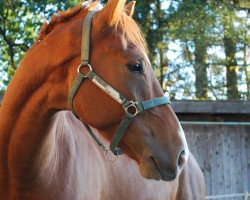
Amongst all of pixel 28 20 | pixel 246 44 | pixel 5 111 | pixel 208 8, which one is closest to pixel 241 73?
pixel 246 44

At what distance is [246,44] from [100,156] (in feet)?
35.3

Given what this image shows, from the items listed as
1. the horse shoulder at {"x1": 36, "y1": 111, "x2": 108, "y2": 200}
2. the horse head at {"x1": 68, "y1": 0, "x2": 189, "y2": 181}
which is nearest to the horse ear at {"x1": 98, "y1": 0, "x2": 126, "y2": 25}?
the horse head at {"x1": 68, "y1": 0, "x2": 189, "y2": 181}

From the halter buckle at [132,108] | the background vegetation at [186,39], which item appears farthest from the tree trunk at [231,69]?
the halter buckle at [132,108]

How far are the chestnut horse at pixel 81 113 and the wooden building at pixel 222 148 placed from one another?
227 inches

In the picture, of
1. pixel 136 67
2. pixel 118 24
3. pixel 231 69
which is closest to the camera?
pixel 136 67

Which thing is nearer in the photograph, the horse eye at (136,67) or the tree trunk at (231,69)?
the horse eye at (136,67)

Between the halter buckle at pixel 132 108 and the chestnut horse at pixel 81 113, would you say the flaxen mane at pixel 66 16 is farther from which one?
the halter buckle at pixel 132 108

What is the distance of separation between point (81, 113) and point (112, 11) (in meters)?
0.54

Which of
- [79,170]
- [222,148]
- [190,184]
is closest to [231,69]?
[222,148]

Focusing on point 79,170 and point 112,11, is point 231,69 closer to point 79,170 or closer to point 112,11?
point 79,170

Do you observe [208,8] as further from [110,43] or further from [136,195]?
[110,43]

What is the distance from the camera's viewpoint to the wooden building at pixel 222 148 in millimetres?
8680

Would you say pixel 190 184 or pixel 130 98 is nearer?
pixel 130 98

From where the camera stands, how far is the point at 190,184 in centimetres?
469
